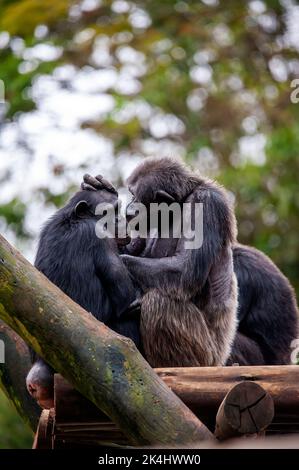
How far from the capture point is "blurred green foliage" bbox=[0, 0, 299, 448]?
14.4 m

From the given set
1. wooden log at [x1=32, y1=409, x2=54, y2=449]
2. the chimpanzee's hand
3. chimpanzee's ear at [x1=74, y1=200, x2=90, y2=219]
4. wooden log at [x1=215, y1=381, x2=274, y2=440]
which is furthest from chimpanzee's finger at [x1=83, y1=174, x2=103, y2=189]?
wooden log at [x1=215, y1=381, x2=274, y2=440]

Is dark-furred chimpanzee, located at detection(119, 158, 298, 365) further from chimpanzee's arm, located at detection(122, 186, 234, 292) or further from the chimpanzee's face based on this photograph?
the chimpanzee's face

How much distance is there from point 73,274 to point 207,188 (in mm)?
1182

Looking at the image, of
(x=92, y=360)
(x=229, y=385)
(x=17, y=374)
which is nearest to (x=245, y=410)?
(x=229, y=385)

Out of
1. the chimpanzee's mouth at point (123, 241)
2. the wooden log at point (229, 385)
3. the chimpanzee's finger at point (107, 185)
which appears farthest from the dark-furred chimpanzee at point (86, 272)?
the wooden log at point (229, 385)

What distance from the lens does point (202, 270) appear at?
616 centimetres

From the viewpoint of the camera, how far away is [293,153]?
1405 cm

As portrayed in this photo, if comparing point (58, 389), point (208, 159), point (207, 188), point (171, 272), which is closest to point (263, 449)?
point (58, 389)

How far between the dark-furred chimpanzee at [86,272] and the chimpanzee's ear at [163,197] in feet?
2.07

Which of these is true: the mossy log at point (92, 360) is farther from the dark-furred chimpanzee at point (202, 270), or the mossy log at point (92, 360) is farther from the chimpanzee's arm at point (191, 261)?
the chimpanzee's arm at point (191, 261)

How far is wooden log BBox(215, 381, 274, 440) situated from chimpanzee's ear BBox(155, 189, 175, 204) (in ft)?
6.41

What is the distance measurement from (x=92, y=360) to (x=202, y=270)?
1.46 metres

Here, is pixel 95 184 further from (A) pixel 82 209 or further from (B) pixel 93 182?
(A) pixel 82 209

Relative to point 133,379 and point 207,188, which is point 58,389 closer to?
point 133,379
